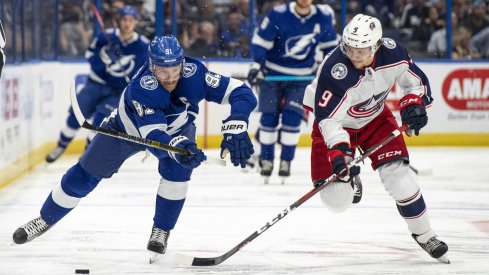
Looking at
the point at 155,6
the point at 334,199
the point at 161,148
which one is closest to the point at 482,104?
the point at 155,6

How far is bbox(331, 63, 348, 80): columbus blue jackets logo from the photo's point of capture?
3.86m

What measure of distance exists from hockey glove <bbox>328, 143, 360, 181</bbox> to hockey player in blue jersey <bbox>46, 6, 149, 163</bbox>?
379cm

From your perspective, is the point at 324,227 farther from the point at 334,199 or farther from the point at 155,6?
the point at 155,6

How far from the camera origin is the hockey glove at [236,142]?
12.1ft

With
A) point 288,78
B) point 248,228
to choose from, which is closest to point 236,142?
point 248,228

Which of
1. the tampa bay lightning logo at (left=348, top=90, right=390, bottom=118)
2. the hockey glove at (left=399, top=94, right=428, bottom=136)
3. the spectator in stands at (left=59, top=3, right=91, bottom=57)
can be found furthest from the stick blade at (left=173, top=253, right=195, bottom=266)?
the spectator in stands at (left=59, top=3, right=91, bottom=57)

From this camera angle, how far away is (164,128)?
3.73 metres

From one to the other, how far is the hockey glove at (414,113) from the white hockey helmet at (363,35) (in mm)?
234

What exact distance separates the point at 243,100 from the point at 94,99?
12.5 ft

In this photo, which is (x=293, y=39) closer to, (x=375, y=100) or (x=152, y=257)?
(x=375, y=100)

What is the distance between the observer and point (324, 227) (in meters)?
4.86

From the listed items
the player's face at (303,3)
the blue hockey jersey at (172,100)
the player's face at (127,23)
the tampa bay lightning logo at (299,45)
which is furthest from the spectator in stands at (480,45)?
the blue hockey jersey at (172,100)

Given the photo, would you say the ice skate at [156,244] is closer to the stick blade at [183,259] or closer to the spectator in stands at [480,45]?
the stick blade at [183,259]

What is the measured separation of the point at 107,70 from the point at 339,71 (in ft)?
12.6
